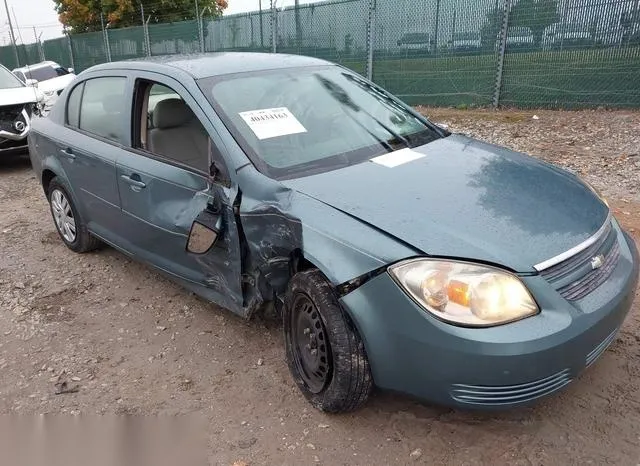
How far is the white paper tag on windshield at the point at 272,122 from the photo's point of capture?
295cm

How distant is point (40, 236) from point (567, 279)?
191 inches

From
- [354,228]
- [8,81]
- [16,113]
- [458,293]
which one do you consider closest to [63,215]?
[354,228]

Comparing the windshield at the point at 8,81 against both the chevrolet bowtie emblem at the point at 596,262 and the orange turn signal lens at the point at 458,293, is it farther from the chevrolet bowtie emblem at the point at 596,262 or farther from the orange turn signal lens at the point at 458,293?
the chevrolet bowtie emblem at the point at 596,262

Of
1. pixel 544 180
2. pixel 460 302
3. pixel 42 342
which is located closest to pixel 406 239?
pixel 460 302

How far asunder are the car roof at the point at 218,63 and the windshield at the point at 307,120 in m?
0.08

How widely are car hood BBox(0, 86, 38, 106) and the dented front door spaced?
5486 mm

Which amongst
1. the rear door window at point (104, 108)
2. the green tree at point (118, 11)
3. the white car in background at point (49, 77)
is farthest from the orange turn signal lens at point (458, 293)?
the green tree at point (118, 11)

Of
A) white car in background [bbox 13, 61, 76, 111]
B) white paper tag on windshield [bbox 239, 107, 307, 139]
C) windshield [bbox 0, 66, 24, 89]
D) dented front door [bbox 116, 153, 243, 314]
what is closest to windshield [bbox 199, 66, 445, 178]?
white paper tag on windshield [bbox 239, 107, 307, 139]

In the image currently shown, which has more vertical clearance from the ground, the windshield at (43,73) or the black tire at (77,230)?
the windshield at (43,73)

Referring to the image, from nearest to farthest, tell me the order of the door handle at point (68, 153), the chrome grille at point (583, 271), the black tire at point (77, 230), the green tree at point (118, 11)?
the chrome grille at point (583, 271)
the door handle at point (68, 153)
the black tire at point (77, 230)
the green tree at point (118, 11)

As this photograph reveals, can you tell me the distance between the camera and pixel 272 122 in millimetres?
3012

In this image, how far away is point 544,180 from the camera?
2.75 m

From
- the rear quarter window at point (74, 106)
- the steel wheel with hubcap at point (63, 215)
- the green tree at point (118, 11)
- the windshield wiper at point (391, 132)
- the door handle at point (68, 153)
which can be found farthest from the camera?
the green tree at point (118, 11)

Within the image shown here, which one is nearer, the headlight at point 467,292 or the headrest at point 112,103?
the headlight at point 467,292
